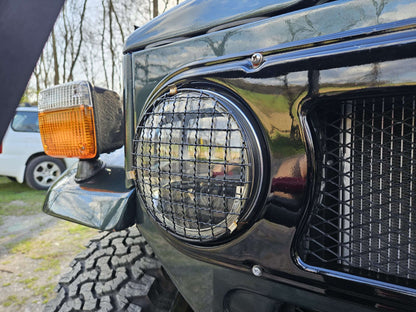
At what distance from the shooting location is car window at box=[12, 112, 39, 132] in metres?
5.25

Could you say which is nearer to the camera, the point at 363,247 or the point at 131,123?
the point at 363,247

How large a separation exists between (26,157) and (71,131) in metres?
4.96

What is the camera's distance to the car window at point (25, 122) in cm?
525

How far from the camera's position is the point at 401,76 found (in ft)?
1.72

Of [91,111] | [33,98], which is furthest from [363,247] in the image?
[33,98]

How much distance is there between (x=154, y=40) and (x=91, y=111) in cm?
35

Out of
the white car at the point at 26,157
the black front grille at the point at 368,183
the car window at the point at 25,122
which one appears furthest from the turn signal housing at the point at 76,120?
the car window at the point at 25,122

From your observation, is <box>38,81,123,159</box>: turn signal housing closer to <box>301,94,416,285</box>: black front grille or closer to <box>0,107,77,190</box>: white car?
<box>301,94,416,285</box>: black front grille

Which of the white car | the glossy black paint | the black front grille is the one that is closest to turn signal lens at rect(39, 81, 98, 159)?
the glossy black paint

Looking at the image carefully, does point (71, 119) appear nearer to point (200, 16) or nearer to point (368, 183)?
point (200, 16)

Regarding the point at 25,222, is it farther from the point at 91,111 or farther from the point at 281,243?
the point at 281,243

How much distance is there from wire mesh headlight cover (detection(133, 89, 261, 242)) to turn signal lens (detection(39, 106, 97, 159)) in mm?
312

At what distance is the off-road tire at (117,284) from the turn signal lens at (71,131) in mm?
452

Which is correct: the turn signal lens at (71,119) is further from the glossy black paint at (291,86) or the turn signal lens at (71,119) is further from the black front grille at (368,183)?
the black front grille at (368,183)
